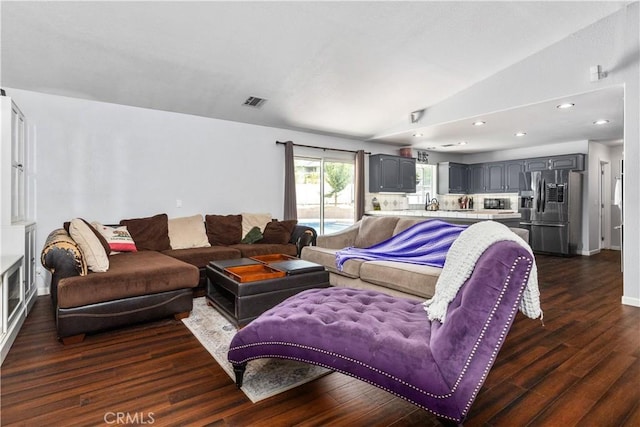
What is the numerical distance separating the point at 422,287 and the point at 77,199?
4.08m

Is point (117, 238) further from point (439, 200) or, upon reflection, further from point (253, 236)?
point (439, 200)

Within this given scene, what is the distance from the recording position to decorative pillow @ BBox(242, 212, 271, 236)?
4.96 m

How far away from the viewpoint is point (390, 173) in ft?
22.7

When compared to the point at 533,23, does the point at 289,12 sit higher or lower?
lower

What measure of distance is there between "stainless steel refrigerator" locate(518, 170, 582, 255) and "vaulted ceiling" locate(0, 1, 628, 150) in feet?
7.27

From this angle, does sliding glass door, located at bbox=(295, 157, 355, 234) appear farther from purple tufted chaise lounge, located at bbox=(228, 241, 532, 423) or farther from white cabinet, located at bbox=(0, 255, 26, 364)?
purple tufted chaise lounge, located at bbox=(228, 241, 532, 423)

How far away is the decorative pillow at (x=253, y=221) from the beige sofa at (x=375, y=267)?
111 cm

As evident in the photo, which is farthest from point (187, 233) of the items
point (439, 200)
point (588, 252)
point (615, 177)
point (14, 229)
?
point (615, 177)

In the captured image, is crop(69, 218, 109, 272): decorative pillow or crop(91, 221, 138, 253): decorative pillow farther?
crop(91, 221, 138, 253): decorative pillow

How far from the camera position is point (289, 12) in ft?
10.0

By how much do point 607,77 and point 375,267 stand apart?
3366 millimetres

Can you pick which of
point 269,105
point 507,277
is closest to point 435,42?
point 269,105

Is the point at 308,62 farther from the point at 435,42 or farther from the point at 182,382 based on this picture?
the point at 182,382

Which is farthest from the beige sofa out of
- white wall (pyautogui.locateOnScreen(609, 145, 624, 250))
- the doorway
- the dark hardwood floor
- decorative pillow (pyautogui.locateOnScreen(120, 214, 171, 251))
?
white wall (pyautogui.locateOnScreen(609, 145, 624, 250))
